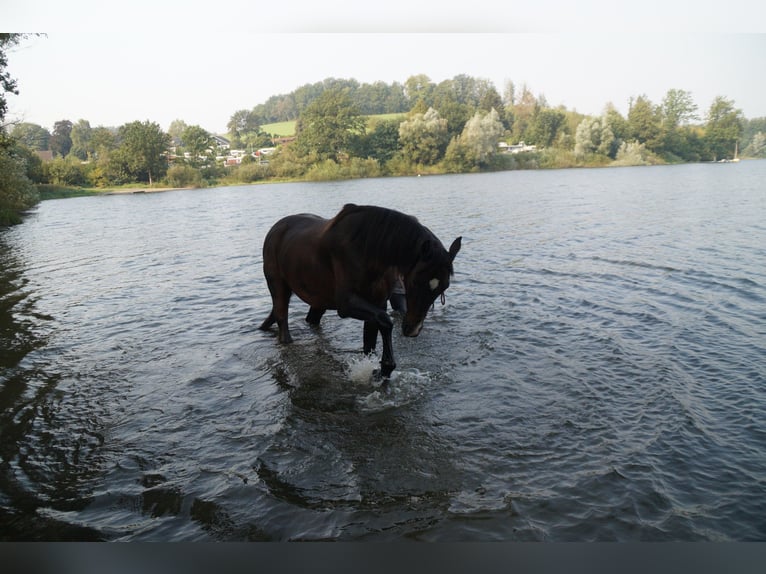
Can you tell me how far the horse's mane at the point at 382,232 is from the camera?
5.04 meters

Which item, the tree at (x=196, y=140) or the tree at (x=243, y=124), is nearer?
the tree at (x=196, y=140)

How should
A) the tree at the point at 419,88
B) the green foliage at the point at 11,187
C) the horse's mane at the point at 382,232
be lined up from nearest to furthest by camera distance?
the horse's mane at the point at 382,232
the green foliage at the point at 11,187
the tree at the point at 419,88

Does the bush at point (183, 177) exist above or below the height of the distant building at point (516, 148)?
below

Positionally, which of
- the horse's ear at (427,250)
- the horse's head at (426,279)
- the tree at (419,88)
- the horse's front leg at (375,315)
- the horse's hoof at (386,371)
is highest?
the tree at (419,88)

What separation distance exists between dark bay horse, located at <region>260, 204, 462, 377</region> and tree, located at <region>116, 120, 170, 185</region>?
72937mm

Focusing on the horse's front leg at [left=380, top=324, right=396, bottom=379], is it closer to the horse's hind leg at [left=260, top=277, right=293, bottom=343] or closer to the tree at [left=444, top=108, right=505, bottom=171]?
the horse's hind leg at [left=260, top=277, right=293, bottom=343]

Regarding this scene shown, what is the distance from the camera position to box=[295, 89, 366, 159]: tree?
252ft

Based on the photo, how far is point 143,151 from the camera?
229ft

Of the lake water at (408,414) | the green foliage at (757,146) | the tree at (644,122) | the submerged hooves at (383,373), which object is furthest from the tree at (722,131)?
the submerged hooves at (383,373)

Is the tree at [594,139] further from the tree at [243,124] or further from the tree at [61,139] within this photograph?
the tree at [61,139]

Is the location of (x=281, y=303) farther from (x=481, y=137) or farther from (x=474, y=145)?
(x=481, y=137)

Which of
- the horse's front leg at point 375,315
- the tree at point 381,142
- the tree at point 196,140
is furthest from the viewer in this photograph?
the tree at point 196,140

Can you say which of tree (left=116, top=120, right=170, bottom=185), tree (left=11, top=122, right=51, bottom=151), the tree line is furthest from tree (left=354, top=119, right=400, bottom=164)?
tree (left=11, top=122, right=51, bottom=151)

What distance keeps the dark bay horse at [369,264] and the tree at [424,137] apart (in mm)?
67710
